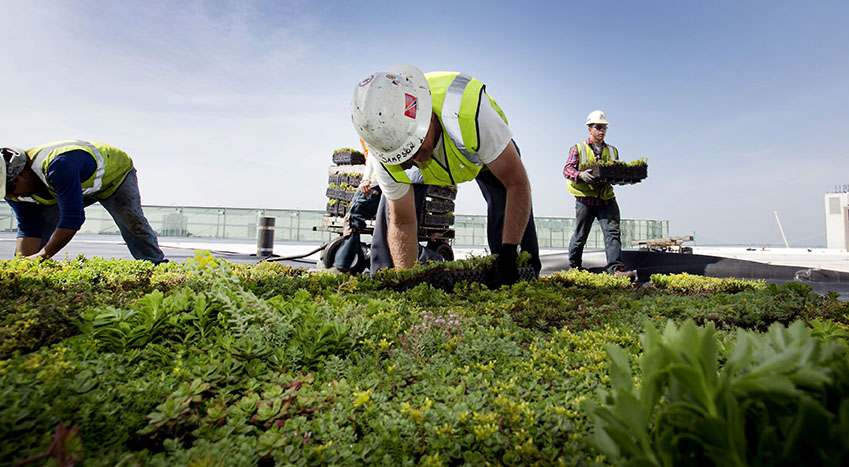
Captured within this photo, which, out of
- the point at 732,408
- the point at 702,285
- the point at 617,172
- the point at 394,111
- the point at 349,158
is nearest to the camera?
the point at 732,408

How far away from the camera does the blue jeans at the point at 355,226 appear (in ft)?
22.0

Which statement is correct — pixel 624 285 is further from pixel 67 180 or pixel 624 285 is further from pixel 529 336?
pixel 67 180

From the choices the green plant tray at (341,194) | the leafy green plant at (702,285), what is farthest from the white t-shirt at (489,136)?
the green plant tray at (341,194)

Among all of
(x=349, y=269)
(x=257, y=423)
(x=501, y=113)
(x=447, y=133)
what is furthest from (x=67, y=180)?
(x=257, y=423)

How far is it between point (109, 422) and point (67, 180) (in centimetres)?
459

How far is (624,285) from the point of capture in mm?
3703

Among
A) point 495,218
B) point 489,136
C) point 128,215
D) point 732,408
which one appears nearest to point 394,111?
point 489,136

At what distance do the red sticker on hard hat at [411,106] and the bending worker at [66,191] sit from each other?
3673 mm

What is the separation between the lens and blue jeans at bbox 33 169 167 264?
17.3ft

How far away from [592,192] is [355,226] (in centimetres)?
385

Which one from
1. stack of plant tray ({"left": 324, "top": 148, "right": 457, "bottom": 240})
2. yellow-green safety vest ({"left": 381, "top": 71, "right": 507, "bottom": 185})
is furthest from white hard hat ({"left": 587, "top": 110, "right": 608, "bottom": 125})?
yellow-green safety vest ({"left": 381, "top": 71, "right": 507, "bottom": 185})

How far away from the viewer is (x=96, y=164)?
186 inches

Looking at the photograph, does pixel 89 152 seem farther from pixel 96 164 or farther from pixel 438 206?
pixel 438 206

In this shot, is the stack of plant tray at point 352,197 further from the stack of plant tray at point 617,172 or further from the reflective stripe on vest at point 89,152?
the reflective stripe on vest at point 89,152
